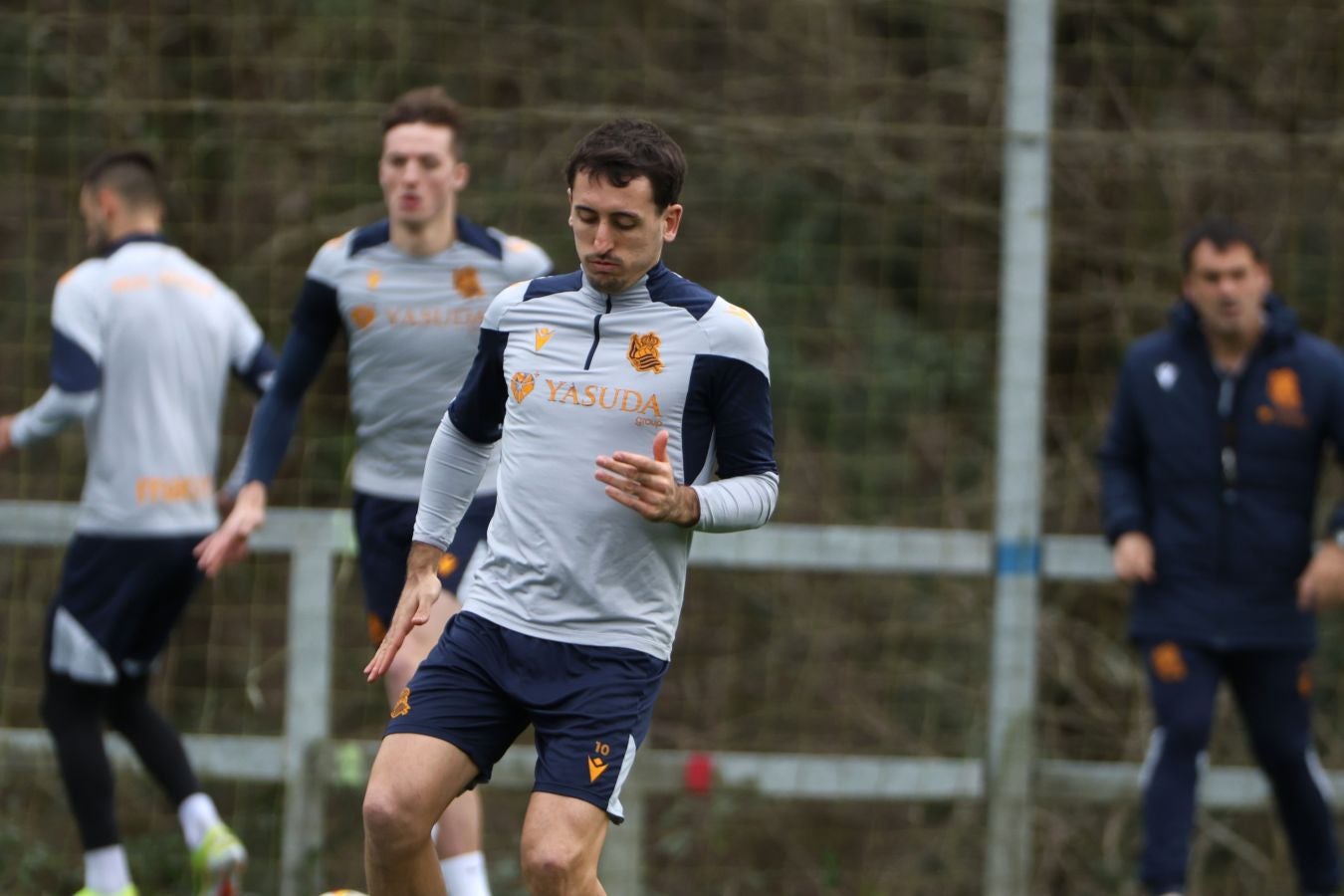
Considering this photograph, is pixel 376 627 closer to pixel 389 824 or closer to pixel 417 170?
pixel 417 170

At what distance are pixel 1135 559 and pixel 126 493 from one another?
328 cm

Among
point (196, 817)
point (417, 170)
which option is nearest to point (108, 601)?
point (196, 817)

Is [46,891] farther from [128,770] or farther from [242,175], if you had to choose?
[242,175]

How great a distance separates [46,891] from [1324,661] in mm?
5283

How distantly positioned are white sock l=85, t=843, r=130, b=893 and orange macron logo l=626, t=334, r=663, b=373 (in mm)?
3125

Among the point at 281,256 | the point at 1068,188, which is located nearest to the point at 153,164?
the point at 281,256

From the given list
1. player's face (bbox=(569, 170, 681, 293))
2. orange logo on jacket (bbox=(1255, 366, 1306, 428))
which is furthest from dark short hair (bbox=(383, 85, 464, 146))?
orange logo on jacket (bbox=(1255, 366, 1306, 428))

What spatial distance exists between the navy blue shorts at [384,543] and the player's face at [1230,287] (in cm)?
235

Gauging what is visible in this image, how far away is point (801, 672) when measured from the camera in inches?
324

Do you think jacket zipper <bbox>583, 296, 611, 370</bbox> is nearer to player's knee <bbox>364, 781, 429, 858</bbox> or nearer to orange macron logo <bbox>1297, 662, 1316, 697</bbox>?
player's knee <bbox>364, 781, 429, 858</bbox>

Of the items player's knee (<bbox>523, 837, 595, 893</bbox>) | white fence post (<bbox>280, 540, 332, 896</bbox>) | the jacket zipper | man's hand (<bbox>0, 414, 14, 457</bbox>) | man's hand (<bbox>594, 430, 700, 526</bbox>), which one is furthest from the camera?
white fence post (<bbox>280, 540, 332, 896</bbox>)

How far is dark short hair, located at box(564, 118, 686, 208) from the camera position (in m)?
3.84

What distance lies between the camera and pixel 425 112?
536 cm

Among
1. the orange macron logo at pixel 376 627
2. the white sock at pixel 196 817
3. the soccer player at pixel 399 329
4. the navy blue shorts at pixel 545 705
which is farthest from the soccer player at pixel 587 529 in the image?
the white sock at pixel 196 817
